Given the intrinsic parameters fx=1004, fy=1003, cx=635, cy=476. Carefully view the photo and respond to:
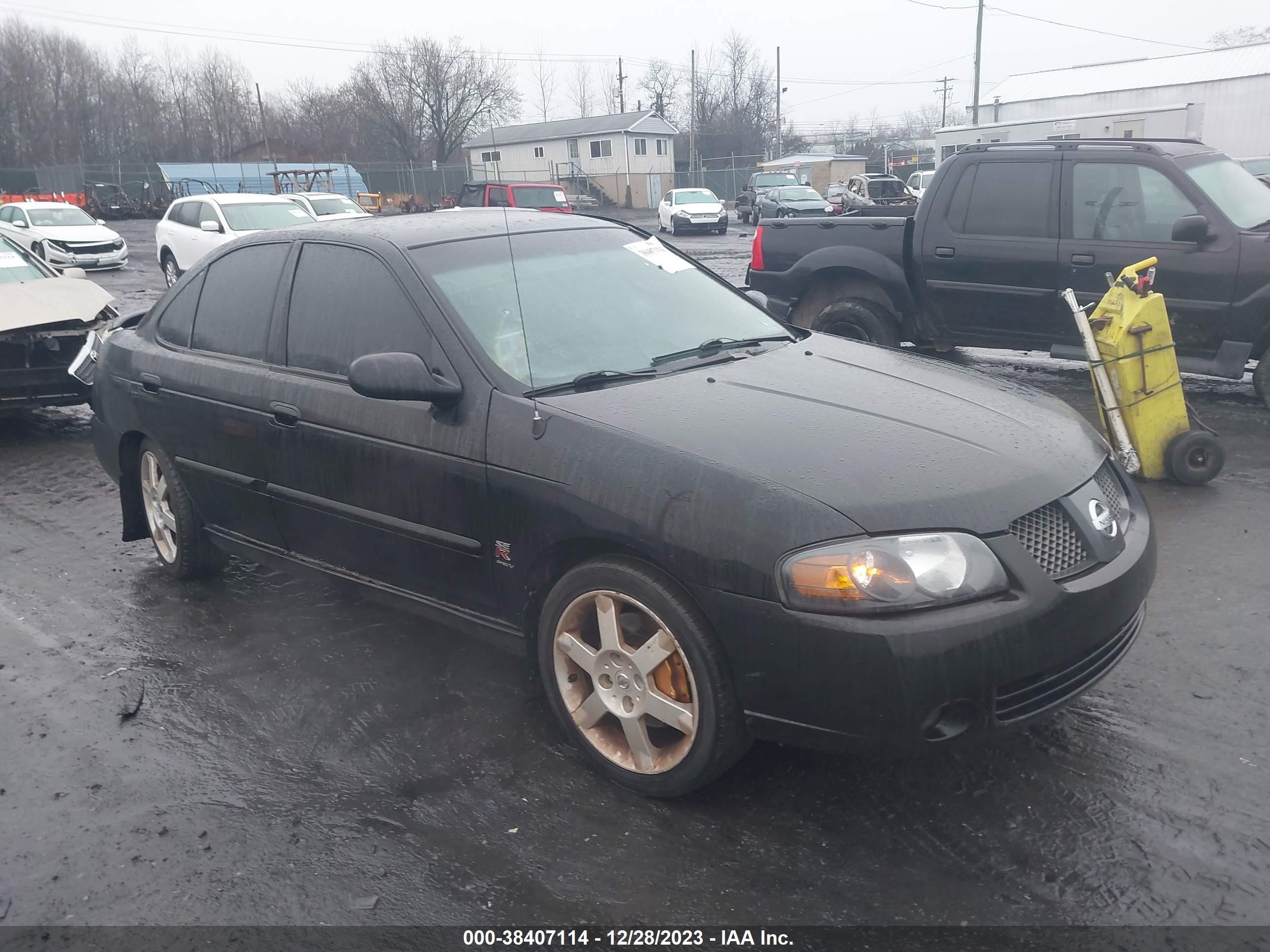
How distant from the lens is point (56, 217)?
2478cm

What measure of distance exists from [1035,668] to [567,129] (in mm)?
67844

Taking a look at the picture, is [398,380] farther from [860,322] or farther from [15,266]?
[15,266]

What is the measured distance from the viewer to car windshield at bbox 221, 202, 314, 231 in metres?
17.0

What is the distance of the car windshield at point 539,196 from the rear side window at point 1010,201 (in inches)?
747

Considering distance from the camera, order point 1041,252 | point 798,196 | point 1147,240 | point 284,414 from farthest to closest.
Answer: point 798,196
point 1041,252
point 1147,240
point 284,414

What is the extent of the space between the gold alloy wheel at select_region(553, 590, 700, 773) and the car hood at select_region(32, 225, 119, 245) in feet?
81.9

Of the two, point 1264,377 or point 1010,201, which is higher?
point 1010,201

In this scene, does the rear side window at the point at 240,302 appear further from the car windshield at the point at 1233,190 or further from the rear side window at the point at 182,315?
the car windshield at the point at 1233,190

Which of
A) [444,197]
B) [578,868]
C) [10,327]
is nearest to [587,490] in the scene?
[578,868]

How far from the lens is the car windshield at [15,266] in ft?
28.5

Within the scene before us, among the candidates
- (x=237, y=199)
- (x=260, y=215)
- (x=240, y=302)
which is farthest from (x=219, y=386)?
(x=237, y=199)

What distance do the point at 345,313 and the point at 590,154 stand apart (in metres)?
63.7

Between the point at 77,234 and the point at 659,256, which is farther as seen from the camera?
the point at 77,234

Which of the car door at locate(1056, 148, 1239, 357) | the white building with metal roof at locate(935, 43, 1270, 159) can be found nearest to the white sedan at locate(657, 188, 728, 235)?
the white building with metal roof at locate(935, 43, 1270, 159)
